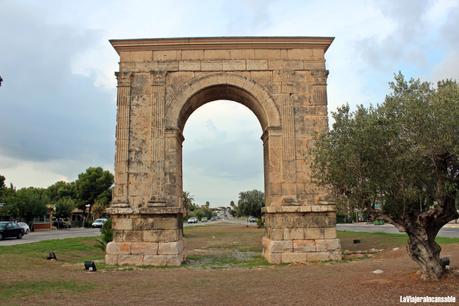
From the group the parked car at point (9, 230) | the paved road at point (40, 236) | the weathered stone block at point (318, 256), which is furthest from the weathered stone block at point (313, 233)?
the parked car at point (9, 230)

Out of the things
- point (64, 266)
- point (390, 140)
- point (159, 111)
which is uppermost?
point (159, 111)

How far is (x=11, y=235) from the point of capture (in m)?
26.7

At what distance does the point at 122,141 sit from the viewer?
1388cm

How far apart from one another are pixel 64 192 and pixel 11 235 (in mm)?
37445

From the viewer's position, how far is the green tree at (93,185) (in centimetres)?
5756

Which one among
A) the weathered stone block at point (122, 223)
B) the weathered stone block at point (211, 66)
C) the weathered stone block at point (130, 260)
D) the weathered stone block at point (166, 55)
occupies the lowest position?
the weathered stone block at point (130, 260)

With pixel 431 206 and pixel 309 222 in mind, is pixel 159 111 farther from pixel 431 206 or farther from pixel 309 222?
pixel 431 206

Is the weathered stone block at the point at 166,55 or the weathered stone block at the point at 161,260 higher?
the weathered stone block at the point at 166,55

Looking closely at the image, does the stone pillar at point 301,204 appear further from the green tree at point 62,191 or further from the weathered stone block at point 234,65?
the green tree at point 62,191

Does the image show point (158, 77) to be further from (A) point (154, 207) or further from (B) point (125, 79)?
(A) point (154, 207)

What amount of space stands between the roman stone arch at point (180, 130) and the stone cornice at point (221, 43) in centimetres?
3

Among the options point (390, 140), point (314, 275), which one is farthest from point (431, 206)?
point (314, 275)

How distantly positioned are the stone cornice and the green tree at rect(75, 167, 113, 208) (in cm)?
4570

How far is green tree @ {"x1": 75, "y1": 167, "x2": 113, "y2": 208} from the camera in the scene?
2266 inches
